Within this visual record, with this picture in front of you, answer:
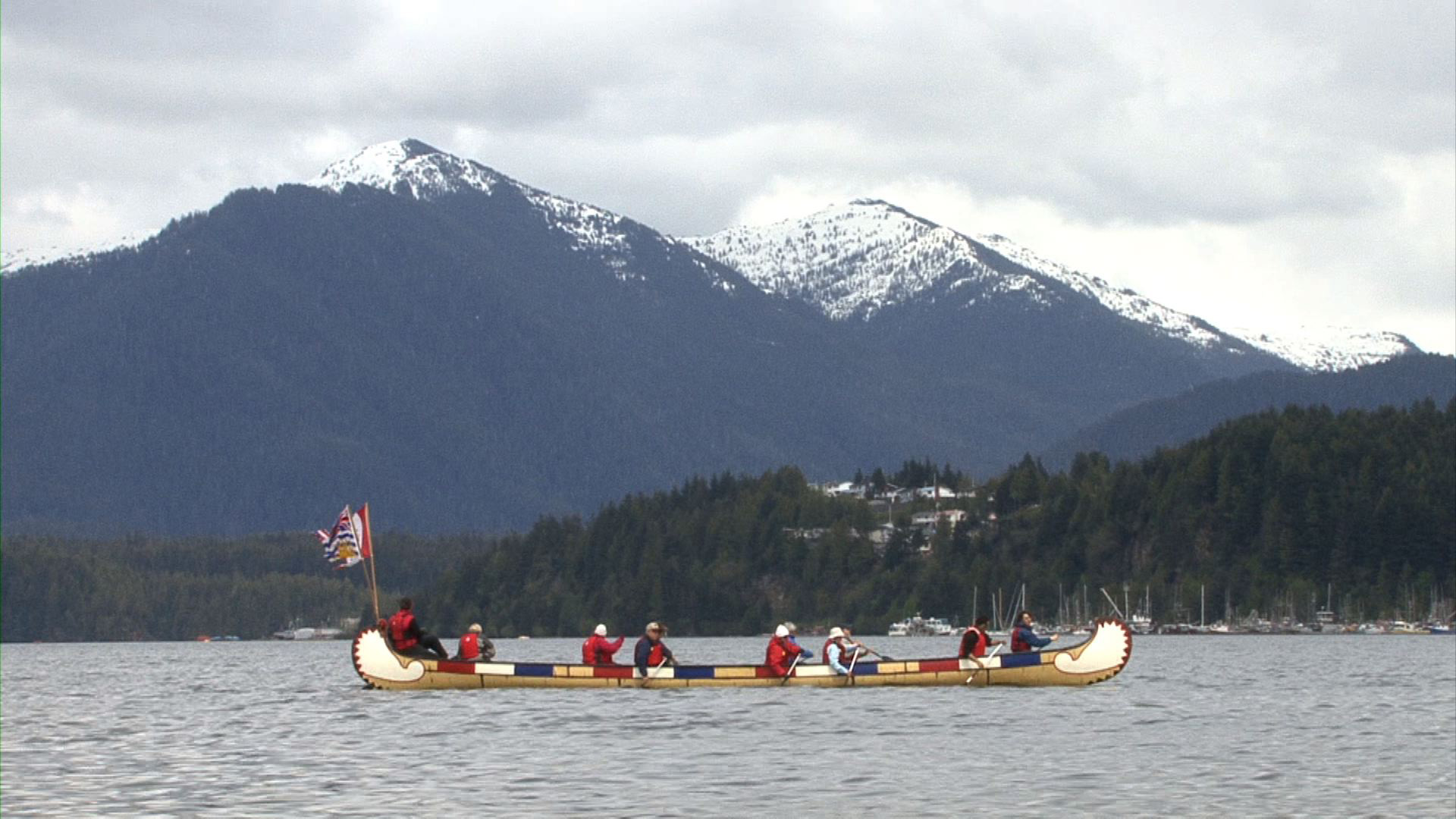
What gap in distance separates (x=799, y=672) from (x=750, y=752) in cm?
2529

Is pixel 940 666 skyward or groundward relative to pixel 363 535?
groundward

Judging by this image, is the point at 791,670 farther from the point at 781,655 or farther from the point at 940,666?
the point at 940,666

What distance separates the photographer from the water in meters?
57.8

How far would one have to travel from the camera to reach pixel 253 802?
5812cm

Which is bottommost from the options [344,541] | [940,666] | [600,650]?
[940,666]

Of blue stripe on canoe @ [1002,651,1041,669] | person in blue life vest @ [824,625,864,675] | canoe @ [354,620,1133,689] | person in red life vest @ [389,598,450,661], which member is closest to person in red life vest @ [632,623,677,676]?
canoe @ [354,620,1133,689]

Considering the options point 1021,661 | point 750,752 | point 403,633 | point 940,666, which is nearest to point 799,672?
point 940,666

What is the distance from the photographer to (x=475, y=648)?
99875mm

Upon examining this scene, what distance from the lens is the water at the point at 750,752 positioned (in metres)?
57.8

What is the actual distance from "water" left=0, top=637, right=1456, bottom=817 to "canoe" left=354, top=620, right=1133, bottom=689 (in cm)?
84

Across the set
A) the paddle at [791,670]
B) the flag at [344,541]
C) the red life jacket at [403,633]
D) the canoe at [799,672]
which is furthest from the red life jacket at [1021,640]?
the flag at [344,541]

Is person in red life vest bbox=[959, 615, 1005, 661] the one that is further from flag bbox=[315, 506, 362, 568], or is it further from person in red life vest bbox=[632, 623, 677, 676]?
flag bbox=[315, 506, 362, 568]

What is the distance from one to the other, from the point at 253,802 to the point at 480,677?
39364 millimetres

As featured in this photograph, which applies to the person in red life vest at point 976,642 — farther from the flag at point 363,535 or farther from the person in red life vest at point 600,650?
the flag at point 363,535
